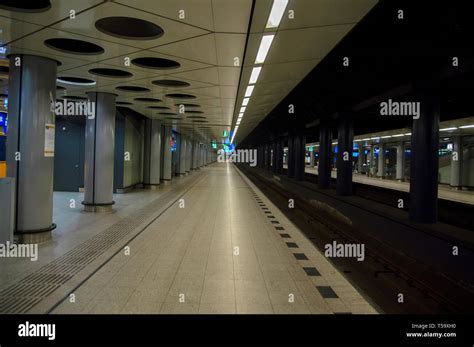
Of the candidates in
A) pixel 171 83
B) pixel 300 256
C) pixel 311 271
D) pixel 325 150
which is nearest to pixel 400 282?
pixel 311 271

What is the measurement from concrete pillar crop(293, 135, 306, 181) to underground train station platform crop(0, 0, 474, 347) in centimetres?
1243

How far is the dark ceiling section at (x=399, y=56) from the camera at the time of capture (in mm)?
5703

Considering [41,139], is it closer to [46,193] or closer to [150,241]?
[46,193]

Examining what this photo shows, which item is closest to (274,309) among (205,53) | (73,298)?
(73,298)

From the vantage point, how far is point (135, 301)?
403 centimetres

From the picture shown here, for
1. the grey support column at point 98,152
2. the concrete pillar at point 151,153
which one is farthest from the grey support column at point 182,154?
the grey support column at point 98,152

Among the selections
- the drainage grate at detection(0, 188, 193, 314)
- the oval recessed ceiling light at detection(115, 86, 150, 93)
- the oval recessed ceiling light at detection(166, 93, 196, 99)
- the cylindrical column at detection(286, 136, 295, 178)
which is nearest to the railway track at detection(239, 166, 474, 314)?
the drainage grate at detection(0, 188, 193, 314)

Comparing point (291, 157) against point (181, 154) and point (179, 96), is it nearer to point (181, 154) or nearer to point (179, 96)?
point (181, 154)

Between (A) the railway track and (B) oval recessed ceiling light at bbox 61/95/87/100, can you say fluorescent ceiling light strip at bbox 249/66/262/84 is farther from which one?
(B) oval recessed ceiling light at bbox 61/95/87/100

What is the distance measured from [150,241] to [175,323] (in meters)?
3.63

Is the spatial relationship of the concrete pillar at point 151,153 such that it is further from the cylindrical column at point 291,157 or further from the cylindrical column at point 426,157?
the cylindrical column at point 426,157

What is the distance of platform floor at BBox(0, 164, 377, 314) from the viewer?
3949 mm

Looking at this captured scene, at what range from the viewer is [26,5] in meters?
4.48

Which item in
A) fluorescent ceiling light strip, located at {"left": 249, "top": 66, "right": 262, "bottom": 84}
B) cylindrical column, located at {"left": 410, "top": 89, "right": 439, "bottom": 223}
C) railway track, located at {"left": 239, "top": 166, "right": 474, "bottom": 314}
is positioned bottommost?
railway track, located at {"left": 239, "top": 166, "right": 474, "bottom": 314}
